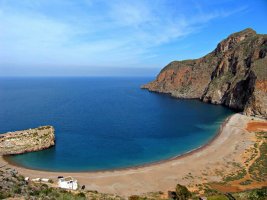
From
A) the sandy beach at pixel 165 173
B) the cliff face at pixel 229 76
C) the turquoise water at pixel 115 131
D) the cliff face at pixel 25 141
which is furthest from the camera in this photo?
the cliff face at pixel 229 76

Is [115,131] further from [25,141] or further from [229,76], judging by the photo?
[229,76]

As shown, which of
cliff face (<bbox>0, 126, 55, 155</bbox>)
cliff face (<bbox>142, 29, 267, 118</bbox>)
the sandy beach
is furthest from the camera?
cliff face (<bbox>142, 29, 267, 118</bbox>)

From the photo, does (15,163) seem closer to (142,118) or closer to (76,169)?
(76,169)

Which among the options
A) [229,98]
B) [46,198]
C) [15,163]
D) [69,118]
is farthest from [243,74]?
[46,198]

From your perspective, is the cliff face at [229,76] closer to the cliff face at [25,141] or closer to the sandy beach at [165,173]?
the sandy beach at [165,173]

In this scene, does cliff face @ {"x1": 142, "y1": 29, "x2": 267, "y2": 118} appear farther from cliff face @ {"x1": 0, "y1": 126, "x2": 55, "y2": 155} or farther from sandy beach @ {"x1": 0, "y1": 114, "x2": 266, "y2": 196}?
cliff face @ {"x1": 0, "y1": 126, "x2": 55, "y2": 155}

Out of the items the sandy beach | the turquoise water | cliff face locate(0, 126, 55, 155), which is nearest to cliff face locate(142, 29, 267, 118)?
the turquoise water

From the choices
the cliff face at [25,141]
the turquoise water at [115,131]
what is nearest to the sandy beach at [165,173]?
the turquoise water at [115,131]
